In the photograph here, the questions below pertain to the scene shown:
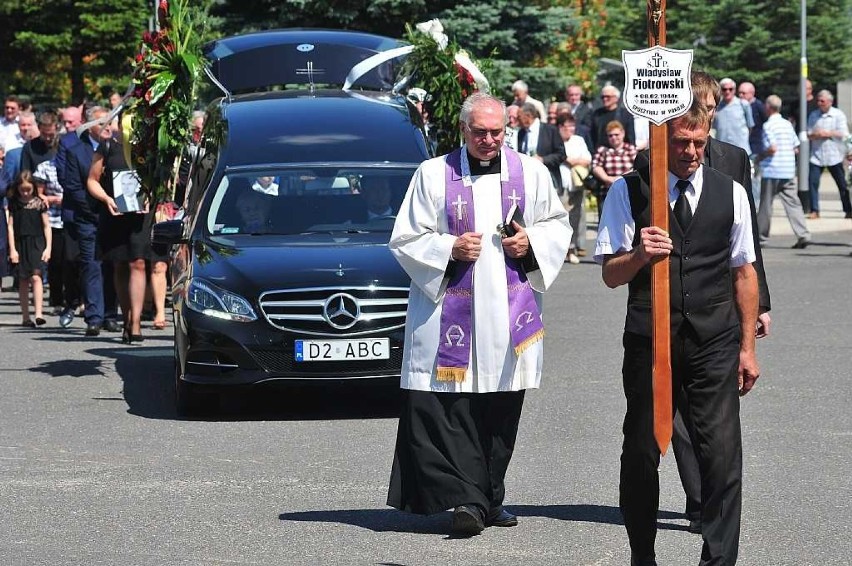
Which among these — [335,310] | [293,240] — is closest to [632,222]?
[335,310]

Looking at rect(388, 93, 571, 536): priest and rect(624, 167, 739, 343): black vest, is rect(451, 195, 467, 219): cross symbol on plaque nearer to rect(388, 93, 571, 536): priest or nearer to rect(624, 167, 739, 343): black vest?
rect(388, 93, 571, 536): priest

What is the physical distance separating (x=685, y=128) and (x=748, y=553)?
71.3 inches

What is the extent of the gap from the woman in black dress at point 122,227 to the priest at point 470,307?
23.1 ft

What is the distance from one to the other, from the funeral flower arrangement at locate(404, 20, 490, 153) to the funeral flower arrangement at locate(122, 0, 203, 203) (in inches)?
87.8

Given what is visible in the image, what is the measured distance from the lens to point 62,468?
923 cm

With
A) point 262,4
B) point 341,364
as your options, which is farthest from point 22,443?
point 262,4

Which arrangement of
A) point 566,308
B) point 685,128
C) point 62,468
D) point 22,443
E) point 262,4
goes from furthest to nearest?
point 262,4 < point 566,308 < point 22,443 < point 62,468 < point 685,128

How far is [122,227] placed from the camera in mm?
14688

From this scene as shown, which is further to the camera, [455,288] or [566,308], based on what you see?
[566,308]

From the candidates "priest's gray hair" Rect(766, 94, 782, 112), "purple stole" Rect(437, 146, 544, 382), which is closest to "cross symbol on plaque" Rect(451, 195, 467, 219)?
"purple stole" Rect(437, 146, 544, 382)

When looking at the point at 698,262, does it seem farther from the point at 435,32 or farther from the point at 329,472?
the point at 435,32

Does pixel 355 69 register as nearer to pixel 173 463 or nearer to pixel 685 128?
pixel 173 463

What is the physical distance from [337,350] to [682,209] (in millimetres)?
4365

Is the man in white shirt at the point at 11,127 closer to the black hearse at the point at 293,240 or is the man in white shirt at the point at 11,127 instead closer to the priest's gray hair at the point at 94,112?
the priest's gray hair at the point at 94,112
